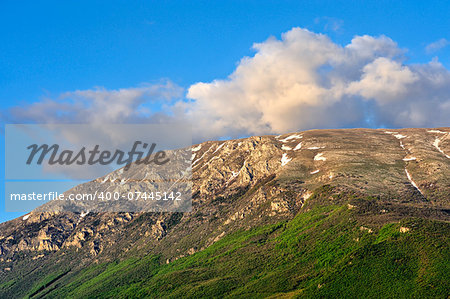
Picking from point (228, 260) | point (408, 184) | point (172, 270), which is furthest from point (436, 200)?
point (172, 270)

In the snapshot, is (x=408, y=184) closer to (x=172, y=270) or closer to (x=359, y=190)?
(x=359, y=190)

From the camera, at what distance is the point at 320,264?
13462 cm

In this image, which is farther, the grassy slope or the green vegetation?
the green vegetation

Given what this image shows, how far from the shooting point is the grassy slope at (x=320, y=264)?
110m

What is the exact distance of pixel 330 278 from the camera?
118625 mm

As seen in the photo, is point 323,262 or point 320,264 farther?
point 323,262

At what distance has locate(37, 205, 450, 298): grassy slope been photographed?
110 metres

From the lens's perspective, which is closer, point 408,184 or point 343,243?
point 343,243

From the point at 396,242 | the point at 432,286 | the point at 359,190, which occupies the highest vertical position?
the point at 359,190

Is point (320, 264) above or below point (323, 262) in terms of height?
below

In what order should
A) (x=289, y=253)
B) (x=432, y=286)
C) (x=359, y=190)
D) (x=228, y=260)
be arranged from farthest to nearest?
(x=359, y=190) < (x=228, y=260) < (x=289, y=253) < (x=432, y=286)

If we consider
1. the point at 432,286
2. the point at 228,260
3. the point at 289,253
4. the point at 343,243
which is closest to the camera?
the point at 432,286

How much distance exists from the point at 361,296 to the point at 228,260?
2979 inches

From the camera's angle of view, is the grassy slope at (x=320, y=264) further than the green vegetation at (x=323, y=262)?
No
